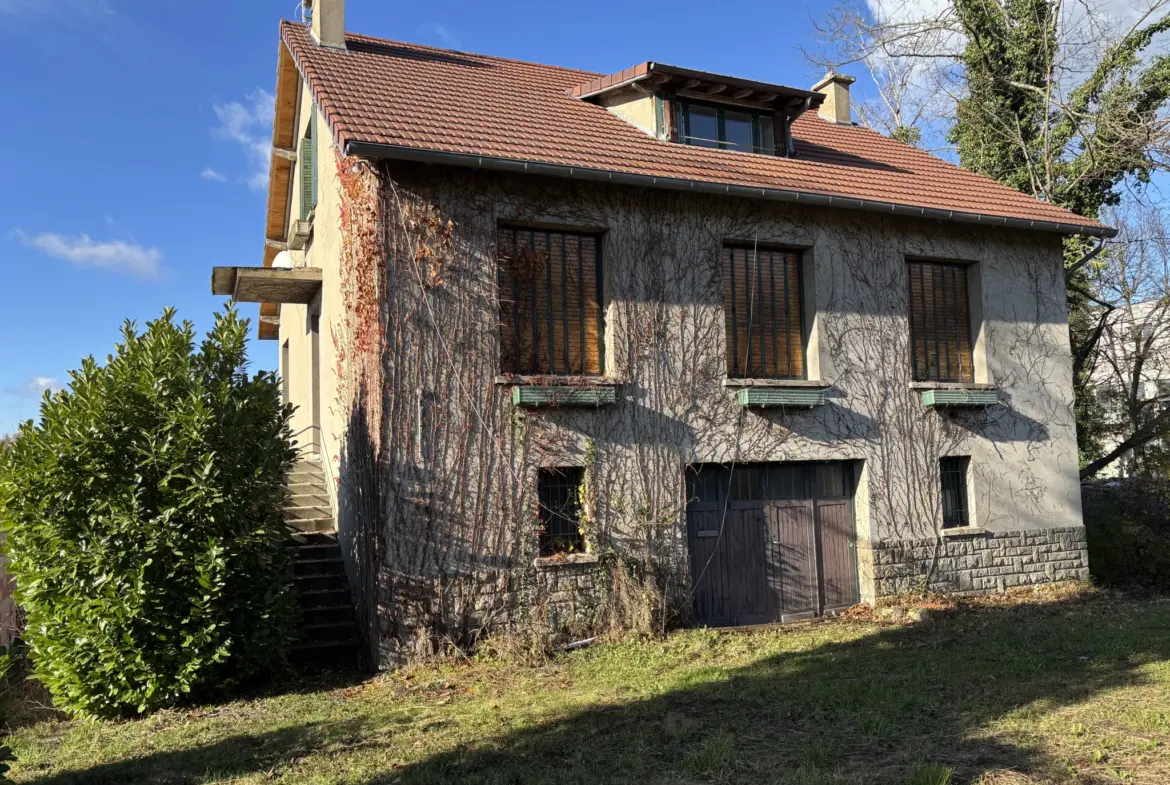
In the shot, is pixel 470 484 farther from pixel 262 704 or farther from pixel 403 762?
pixel 403 762

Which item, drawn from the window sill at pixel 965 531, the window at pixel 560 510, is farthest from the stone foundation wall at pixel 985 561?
the window at pixel 560 510

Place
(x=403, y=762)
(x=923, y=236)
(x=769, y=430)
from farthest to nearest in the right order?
1. (x=923, y=236)
2. (x=769, y=430)
3. (x=403, y=762)

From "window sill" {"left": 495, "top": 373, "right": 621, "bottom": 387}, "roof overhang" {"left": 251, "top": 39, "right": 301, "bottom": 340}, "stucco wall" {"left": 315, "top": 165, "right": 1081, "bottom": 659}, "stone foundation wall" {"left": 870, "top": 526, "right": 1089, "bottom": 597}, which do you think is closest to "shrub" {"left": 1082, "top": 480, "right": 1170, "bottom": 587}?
"stone foundation wall" {"left": 870, "top": 526, "right": 1089, "bottom": 597}

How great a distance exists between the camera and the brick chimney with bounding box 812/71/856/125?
54.5 ft

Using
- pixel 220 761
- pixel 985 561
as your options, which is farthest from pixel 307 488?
pixel 985 561

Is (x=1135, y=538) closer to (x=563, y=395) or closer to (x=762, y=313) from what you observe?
(x=762, y=313)

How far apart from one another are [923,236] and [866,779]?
30.3 feet

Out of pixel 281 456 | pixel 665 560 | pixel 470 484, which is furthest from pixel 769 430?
pixel 281 456

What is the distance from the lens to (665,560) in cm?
1090

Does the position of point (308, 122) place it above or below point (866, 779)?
above

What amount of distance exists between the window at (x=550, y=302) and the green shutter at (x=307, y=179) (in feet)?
13.4

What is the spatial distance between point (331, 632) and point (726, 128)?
28.0ft

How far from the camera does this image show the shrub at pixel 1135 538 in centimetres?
1384

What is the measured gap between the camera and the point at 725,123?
1312cm
